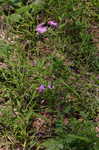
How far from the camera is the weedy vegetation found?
2260 mm

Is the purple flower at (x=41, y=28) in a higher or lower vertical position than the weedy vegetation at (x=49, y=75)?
higher

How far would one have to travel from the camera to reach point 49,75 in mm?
2699

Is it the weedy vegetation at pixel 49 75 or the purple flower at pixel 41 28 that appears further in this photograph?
the purple flower at pixel 41 28

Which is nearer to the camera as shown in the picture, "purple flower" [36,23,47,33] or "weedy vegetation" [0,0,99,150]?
"weedy vegetation" [0,0,99,150]

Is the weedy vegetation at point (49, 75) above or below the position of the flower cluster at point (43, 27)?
below

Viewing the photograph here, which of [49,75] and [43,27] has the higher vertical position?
[43,27]

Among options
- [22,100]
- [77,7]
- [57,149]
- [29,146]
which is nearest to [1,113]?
[22,100]

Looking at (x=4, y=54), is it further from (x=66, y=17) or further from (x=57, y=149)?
(x=57, y=149)

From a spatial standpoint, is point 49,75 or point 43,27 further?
point 43,27

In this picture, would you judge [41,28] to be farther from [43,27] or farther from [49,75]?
[49,75]

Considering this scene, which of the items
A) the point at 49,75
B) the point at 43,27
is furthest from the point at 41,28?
the point at 49,75

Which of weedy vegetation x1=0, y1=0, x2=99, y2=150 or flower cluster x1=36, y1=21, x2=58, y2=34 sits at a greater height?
flower cluster x1=36, y1=21, x2=58, y2=34

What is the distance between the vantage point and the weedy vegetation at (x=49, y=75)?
2.26 metres

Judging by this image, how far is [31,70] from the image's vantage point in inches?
104
